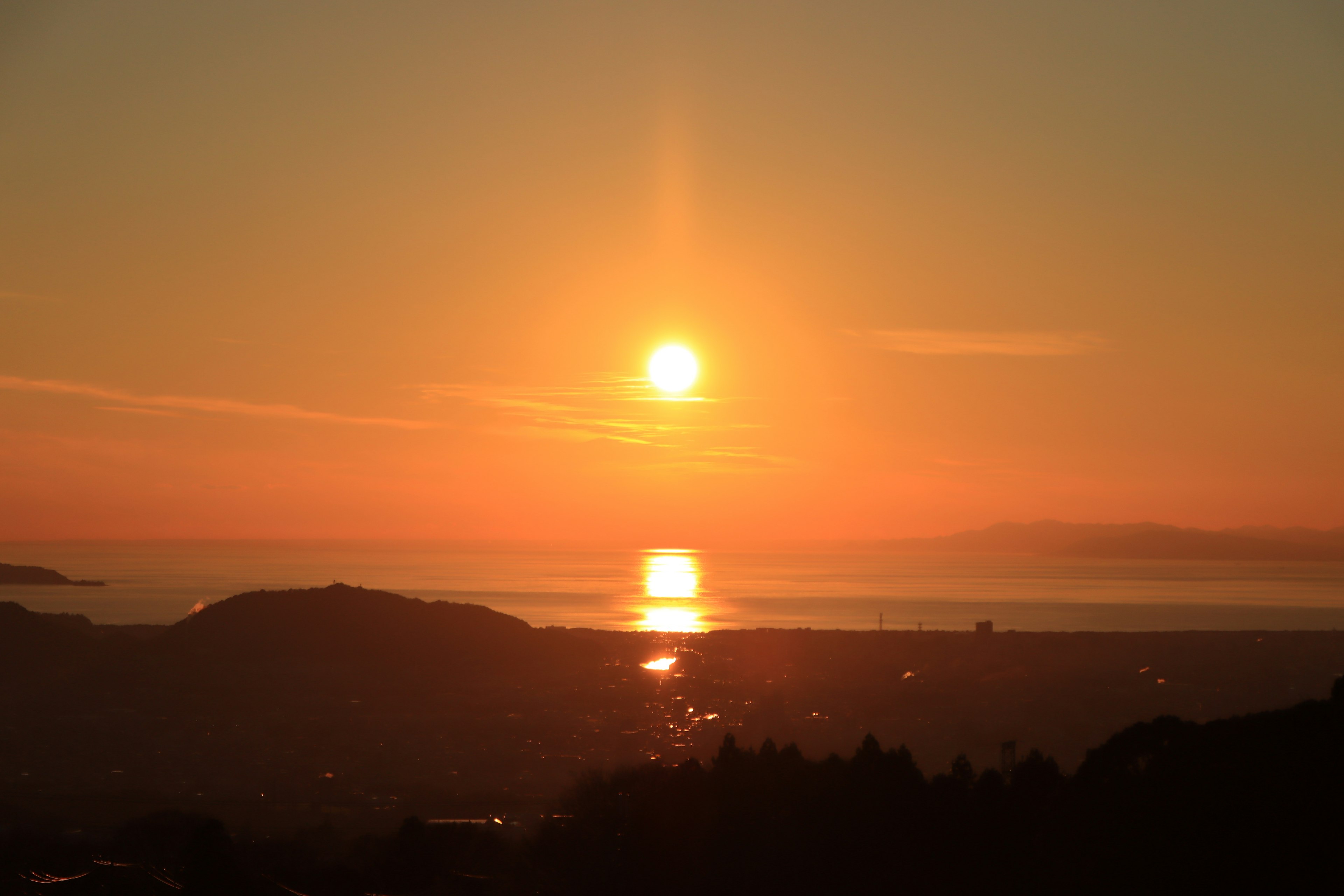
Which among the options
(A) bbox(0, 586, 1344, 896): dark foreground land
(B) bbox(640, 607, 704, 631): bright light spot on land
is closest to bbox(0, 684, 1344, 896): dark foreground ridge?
(A) bbox(0, 586, 1344, 896): dark foreground land

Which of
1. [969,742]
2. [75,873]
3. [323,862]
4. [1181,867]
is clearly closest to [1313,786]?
[1181,867]

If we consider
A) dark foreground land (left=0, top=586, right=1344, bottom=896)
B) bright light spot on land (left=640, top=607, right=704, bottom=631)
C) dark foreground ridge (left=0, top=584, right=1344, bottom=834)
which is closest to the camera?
dark foreground land (left=0, top=586, right=1344, bottom=896)

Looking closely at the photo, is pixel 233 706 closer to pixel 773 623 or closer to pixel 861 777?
pixel 861 777

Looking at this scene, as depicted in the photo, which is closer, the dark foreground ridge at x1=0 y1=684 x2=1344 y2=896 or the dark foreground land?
the dark foreground ridge at x1=0 y1=684 x2=1344 y2=896

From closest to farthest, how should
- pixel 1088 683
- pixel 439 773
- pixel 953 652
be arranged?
pixel 439 773 < pixel 1088 683 < pixel 953 652

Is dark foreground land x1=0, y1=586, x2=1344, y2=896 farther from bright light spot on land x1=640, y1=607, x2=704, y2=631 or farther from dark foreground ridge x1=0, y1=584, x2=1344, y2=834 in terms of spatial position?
bright light spot on land x1=640, y1=607, x2=704, y2=631

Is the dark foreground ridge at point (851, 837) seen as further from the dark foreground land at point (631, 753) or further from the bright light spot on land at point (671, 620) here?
the bright light spot on land at point (671, 620)

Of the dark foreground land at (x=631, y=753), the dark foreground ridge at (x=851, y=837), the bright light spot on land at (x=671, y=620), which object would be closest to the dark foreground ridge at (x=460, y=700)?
the dark foreground land at (x=631, y=753)
